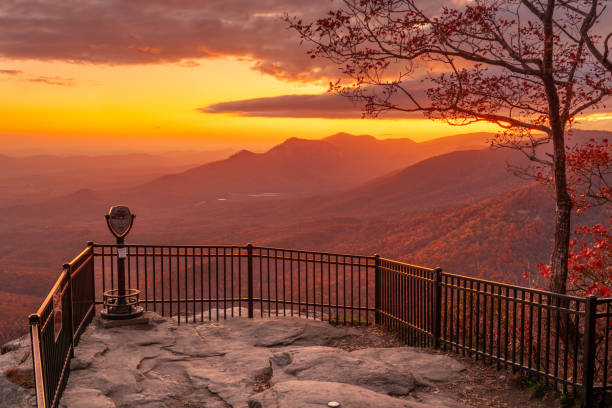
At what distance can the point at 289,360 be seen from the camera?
23.4 ft

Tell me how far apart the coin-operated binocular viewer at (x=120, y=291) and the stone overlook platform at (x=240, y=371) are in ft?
0.85

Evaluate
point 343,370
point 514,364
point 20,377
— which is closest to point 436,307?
point 514,364

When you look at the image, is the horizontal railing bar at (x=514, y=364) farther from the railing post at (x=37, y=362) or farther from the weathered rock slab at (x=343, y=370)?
the railing post at (x=37, y=362)

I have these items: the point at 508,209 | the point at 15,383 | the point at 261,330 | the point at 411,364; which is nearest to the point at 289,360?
the point at 411,364

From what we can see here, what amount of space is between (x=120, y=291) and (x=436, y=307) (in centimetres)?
539

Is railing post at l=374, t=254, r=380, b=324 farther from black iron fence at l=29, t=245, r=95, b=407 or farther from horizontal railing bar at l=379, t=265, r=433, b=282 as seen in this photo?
black iron fence at l=29, t=245, r=95, b=407

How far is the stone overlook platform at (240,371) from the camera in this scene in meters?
5.78

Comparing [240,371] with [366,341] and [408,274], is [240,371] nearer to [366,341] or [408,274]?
[366,341]

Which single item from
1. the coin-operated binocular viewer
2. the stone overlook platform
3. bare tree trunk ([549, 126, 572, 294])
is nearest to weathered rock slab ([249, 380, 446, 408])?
the stone overlook platform

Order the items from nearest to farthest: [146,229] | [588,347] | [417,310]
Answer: [588,347] < [417,310] < [146,229]

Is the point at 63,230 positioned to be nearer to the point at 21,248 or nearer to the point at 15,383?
the point at 21,248

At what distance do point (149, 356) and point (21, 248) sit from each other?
638 ft

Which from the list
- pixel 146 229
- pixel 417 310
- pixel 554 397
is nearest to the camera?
pixel 554 397

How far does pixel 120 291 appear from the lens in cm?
915
